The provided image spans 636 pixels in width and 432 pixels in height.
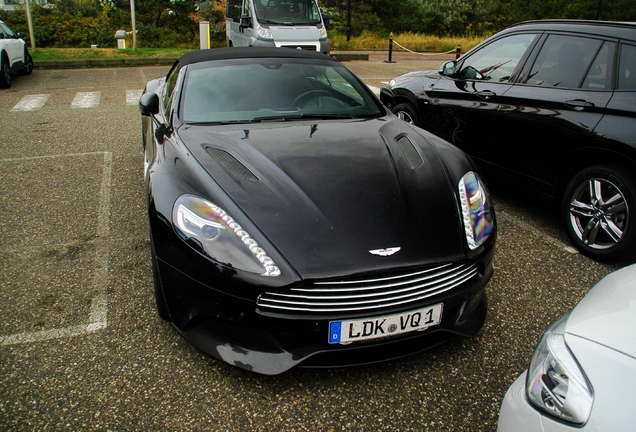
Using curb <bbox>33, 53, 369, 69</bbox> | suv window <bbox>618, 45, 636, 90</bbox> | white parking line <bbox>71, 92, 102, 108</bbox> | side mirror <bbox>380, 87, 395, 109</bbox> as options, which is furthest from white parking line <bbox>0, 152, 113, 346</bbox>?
curb <bbox>33, 53, 369, 69</bbox>

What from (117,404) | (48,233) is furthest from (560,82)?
(48,233)

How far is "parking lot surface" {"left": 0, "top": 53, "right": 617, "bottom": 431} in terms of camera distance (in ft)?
7.56

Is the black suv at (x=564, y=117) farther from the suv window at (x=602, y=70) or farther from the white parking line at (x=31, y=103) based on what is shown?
the white parking line at (x=31, y=103)

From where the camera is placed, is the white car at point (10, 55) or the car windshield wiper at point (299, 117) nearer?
the car windshield wiper at point (299, 117)

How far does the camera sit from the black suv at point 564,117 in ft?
11.9

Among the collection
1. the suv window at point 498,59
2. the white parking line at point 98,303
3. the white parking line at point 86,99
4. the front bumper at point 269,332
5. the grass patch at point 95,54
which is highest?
the suv window at point 498,59

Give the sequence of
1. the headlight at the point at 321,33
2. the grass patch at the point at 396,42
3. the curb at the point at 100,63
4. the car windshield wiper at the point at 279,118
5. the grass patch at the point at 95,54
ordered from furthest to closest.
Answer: the grass patch at the point at 396,42, the grass patch at the point at 95,54, the curb at the point at 100,63, the headlight at the point at 321,33, the car windshield wiper at the point at 279,118

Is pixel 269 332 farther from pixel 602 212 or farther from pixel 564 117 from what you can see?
pixel 564 117

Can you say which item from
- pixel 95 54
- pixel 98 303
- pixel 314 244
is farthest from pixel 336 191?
pixel 95 54

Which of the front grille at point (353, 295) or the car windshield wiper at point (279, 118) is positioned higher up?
the car windshield wiper at point (279, 118)

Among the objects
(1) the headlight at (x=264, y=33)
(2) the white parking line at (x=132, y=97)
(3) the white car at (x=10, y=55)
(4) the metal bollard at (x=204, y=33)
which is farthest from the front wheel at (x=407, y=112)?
(4) the metal bollard at (x=204, y=33)

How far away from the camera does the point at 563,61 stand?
164 inches

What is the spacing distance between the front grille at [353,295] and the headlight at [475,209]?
0.38 meters

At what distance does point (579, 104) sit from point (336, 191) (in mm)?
2253
